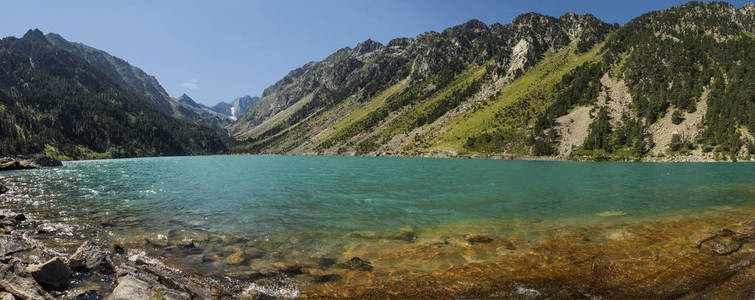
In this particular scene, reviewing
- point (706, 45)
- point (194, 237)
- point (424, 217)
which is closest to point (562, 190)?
point (424, 217)

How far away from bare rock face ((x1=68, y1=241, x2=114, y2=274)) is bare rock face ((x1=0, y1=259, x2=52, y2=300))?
87.3 inches

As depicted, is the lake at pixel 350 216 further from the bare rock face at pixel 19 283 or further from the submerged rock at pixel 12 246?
the bare rock face at pixel 19 283

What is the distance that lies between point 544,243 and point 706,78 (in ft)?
597

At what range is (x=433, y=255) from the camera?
17.3m

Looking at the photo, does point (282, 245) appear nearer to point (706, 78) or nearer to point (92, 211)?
point (92, 211)

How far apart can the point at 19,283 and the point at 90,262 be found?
3.48 metres

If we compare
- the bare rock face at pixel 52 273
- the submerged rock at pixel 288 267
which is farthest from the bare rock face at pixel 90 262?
the submerged rock at pixel 288 267

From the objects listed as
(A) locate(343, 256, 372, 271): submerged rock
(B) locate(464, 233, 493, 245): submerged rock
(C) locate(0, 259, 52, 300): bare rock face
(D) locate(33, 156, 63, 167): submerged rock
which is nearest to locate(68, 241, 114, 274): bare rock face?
(C) locate(0, 259, 52, 300): bare rock face

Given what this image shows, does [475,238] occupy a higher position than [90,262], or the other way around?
[90,262]

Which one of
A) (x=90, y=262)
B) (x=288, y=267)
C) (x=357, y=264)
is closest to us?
(x=90, y=262)

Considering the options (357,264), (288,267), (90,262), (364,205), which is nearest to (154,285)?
(90,262)

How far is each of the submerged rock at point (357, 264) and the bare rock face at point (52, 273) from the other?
35.5 feet

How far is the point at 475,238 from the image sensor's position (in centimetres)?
2041

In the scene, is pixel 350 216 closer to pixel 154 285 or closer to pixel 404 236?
pixel 404 236
